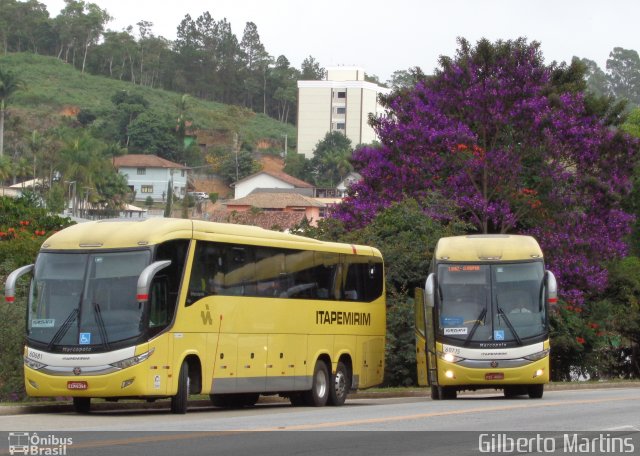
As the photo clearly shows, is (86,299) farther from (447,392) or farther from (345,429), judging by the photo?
(447,392)

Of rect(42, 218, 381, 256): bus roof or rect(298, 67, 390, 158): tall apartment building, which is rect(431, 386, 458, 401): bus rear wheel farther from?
rect(298, 67, 390, 158): tall apartment building

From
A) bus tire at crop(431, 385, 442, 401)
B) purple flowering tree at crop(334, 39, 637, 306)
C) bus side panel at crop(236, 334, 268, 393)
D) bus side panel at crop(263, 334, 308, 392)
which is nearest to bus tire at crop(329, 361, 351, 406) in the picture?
bus side panel at crop(263, 334, 308, 392)

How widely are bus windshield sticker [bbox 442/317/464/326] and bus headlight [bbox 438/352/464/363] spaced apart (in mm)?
636

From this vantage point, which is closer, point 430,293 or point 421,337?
point 430,293

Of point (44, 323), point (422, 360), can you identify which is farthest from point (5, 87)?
point (44, 323)

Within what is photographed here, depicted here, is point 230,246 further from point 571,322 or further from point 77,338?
point 571,322

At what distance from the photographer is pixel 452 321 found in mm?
26594

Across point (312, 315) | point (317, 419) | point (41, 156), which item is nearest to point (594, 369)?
point (312, 315)

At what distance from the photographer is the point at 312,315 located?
989 inches

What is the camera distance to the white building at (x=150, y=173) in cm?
14938

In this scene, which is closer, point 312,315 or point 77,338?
point 77,338

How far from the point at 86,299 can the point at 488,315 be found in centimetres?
947

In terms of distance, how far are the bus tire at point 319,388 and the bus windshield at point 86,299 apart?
5.89m

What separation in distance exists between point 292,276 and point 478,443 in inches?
409
